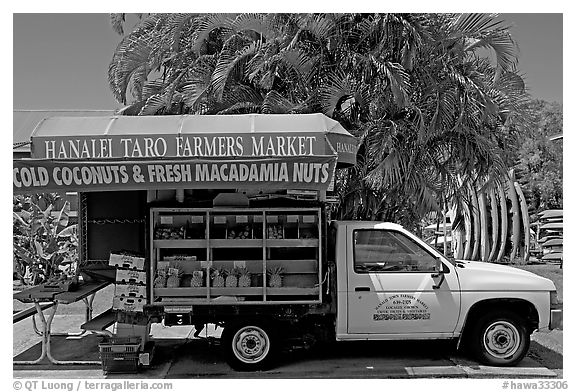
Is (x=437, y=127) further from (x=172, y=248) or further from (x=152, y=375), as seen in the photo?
(x=152, y=375)

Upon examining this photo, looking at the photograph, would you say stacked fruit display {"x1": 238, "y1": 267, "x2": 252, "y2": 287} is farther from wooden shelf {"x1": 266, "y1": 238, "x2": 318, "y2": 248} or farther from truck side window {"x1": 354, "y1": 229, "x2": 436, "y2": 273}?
truck side window {"x1": 354, "y1": 229, "x2": 436, "y2": 273}

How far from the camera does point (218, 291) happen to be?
693 centimetres

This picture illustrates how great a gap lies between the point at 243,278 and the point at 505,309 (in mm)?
3143

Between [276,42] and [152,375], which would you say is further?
[276,42]

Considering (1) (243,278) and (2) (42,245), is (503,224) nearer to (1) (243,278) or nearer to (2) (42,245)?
(2) (42,245)

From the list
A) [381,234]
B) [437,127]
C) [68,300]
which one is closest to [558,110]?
[437,127]

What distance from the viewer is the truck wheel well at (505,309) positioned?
700 centimetres

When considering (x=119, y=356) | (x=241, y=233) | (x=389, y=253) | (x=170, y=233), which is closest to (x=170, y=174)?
(x=170, y=233)

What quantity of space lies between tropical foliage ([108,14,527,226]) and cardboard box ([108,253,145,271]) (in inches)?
168

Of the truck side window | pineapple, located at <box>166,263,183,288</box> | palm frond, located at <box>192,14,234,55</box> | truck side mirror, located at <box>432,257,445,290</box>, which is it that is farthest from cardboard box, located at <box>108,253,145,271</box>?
palm frond, located at <box>192,14,234,55</box>

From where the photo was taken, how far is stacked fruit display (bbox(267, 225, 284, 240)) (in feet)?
23.1

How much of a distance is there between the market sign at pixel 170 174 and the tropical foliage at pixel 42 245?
9366 mm

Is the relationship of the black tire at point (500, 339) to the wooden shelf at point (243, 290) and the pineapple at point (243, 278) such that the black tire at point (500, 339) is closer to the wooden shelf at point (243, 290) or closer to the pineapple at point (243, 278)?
the wooden shelf at point (243, 290)

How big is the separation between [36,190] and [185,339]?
3.32m
